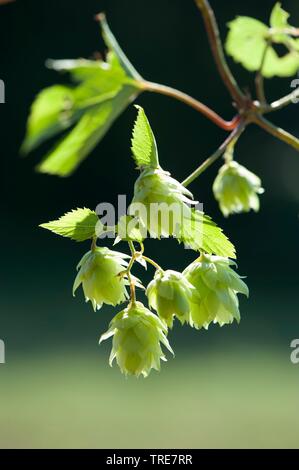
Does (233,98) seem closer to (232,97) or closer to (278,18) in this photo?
(232,97)

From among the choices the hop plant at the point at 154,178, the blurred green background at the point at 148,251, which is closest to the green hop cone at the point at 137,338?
the hop plant at the point at 154,178

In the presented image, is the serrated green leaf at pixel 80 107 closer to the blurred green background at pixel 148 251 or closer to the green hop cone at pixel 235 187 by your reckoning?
the green hop cone at pixel 235 187

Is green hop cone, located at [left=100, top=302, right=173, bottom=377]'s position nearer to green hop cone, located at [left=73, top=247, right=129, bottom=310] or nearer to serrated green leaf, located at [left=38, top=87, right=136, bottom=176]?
green hop cone, located at [left=73, top=247, right=129, bottom=310]

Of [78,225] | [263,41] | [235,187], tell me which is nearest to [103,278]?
[78,225]

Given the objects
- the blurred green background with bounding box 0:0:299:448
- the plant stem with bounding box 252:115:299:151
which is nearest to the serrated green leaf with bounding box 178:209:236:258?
the plant stem with bounding box 252:115:299:151

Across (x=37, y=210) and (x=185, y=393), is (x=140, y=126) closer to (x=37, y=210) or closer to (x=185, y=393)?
(x=185, y=393)

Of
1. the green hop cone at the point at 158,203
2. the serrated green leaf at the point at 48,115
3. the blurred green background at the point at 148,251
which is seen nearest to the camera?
the serrated green leaf at the point at 48,115
